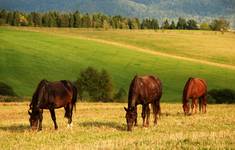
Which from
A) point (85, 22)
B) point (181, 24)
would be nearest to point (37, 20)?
point (85, 22)

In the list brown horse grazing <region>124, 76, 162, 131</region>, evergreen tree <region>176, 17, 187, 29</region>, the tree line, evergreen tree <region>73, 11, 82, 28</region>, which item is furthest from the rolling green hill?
evergreen tree <region>176, 17, 187, 29</region>

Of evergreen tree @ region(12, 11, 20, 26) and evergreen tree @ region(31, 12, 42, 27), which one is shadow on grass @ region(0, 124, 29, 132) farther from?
evergreen tree @ region(31, 12, 42, 27)

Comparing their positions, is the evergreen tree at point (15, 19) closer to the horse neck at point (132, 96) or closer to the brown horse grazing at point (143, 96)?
the brown horse grazing at point (143, 96)

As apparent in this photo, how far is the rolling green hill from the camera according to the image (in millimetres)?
78375

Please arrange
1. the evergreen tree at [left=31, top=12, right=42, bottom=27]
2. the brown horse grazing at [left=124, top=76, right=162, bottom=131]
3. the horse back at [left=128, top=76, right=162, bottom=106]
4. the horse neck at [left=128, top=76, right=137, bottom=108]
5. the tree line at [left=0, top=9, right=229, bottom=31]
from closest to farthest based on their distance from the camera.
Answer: the brown horse grazing at [left=124, top=76, right=162, bottom=131] < the horse neck at [left=128, top=76, right=137, bottom=108] < the horse back at [left=128, top=76, right=162, bottom=106] < the tree line at [left=0, top=9, right=229, bottom=31] < the evergreen tree at [left=31, top=12, right=42, bottom=27]

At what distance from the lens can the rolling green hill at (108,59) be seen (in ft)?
257

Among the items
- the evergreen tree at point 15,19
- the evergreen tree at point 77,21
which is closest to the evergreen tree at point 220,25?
the evergreen tree at point 77,21

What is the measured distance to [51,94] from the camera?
78.3 ft

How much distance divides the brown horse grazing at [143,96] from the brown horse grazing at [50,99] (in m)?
3.22

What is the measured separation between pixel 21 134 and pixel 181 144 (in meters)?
7.84

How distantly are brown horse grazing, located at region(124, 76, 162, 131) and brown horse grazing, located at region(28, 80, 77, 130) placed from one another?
322 centimetres

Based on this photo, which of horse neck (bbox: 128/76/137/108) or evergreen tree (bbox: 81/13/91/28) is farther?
evergreen tree (bbox: 81/13/91/28)

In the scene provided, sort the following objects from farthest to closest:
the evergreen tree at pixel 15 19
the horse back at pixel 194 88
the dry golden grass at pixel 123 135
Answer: the evergreen tree at pixel 15 19 < the horse back at pixel 194 88 < the dry golden grass at pixel 123 135

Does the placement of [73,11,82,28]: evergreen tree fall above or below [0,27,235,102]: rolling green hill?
above
